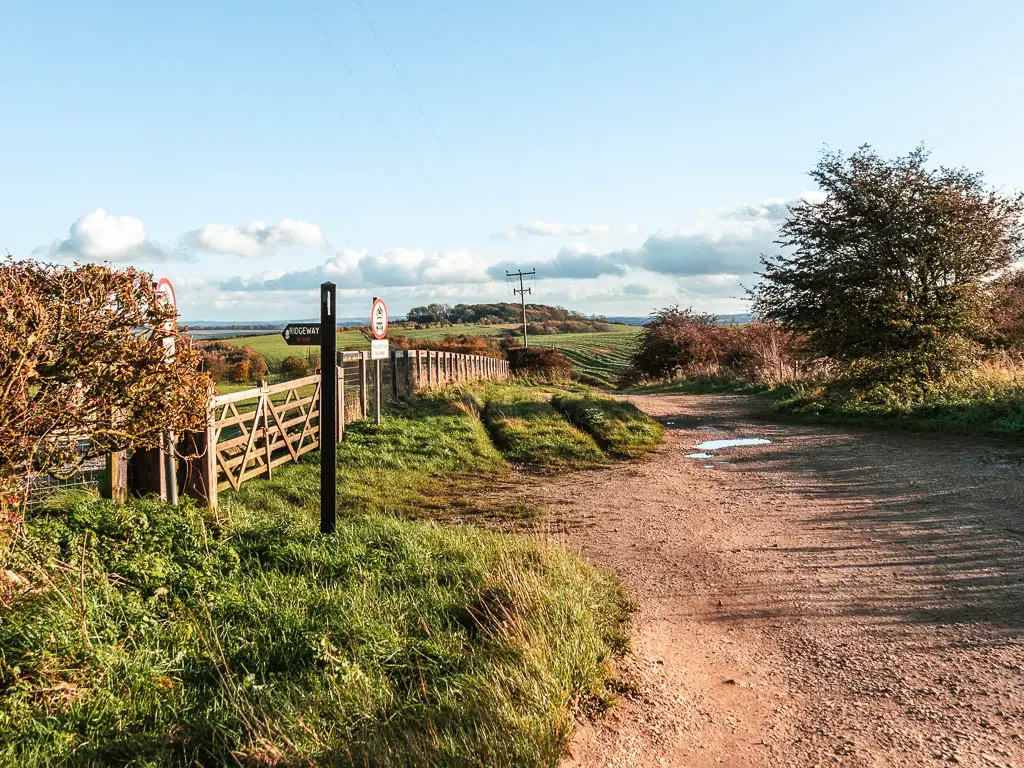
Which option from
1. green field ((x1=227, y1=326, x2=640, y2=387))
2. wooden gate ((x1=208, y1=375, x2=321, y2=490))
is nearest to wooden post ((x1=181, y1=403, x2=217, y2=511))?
wooden gate ((x1=208, y1=375, x2=321, y2=490))

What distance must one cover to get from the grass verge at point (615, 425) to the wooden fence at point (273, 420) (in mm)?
4097

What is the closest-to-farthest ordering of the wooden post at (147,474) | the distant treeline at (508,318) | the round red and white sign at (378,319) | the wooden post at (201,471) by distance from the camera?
1. the wooden post at (147,474)
2. the wooden post at (201,471)
3. the round red and white sign at (378,319)
4. the distant treeline at (508,318)

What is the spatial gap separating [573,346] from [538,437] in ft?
207

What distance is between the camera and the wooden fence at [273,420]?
8.29 meters

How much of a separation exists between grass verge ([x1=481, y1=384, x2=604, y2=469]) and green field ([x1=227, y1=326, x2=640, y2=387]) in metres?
16.7

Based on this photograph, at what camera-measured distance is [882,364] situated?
18.8 metres

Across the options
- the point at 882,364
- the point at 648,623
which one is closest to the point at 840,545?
the point at 648,623

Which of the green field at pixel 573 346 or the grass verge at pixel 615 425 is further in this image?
the green field at pixel 573 346

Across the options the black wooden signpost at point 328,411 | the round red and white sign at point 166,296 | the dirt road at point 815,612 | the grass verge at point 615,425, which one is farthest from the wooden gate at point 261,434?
the grass verge at point 615,425

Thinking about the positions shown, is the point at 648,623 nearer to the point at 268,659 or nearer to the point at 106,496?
the point at 268,659

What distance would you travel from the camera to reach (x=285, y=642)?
451cm

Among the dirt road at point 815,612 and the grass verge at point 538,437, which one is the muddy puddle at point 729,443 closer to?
the grass verge at point 538,437

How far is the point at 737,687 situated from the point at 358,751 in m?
2.34

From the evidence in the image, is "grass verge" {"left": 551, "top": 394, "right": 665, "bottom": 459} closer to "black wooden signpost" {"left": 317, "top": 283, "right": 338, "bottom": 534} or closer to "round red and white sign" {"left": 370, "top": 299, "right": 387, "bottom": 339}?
"round red and white sign" {"left": 370, "top": 299, "right": 387, "bottom": 339}
